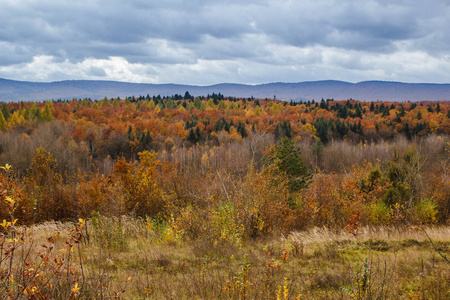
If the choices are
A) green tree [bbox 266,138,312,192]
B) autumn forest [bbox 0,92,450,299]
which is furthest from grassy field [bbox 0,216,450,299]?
A: green tree [bbox 266,138,312,192]

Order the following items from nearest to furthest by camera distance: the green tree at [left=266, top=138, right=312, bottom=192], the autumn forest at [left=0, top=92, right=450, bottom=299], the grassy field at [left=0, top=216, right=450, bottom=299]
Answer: the grassy field at [left=0, top=216, right=450, bottom=299] → the autumn forest at [left=0, top=92, right=450, bottom=299] → the green tree at [left=266, top=138, right=312, bottom=192]

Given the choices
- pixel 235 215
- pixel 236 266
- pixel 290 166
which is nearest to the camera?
pixel 236 266

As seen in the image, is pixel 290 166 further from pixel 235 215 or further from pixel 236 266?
pixel 236 266

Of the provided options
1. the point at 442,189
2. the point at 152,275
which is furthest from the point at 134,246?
the point at 442,189

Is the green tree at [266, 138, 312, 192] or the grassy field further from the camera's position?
the green tree at [266, 138, 312, 192]

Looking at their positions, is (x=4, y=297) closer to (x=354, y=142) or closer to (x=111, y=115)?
(x=354, y=142)

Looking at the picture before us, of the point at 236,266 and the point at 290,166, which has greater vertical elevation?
the point at 236,266

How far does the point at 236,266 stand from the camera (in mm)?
8320

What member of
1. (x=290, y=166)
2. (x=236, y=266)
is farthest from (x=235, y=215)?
(x=290, y=166)

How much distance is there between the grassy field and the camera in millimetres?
6188

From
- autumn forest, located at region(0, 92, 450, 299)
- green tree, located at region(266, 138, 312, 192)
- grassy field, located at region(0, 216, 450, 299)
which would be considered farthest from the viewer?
green tree, located at region(266, 138, 312, 192)

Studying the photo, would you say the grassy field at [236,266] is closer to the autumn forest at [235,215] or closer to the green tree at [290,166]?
the autumn forest at [235,215]

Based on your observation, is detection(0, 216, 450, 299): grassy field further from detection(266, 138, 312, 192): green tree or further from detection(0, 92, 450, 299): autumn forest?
detection(266, 138, 312, 192): green tree

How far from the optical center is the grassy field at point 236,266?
6188 mm
